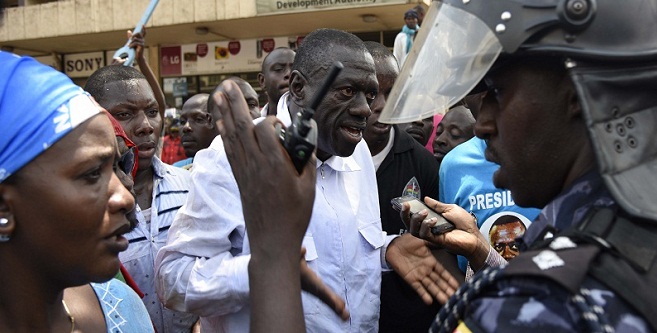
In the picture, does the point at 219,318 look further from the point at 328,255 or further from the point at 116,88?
the point at 116,88

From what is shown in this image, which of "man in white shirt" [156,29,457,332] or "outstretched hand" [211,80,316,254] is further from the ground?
"outstretched hand" [211,80,316,254]

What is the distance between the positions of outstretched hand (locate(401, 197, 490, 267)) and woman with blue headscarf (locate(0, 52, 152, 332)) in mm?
1164

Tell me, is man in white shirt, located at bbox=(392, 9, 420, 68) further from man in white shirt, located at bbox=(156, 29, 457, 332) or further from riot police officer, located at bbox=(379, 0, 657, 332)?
riot police officer, located at bbox=(379, 0, 657, 332)

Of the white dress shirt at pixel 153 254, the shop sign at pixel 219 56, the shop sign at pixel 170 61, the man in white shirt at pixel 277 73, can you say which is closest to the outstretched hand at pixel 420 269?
the white dress shirt at pixel 153 254

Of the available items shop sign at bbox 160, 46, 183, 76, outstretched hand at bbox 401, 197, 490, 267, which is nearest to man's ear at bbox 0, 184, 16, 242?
outstretched hand at bbox 401, 197, 490, 267

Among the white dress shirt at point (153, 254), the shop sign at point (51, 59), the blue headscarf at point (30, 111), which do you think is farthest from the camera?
the shop sign at point (51, 59)

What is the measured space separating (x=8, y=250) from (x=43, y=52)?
638 inches

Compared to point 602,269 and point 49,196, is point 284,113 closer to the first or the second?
point 49,196

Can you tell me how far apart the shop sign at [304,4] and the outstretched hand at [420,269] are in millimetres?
8813

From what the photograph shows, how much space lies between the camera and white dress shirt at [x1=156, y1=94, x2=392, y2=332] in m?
2.22

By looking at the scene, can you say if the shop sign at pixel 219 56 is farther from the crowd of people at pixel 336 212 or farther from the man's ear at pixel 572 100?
the man's ear at pixel 572 100

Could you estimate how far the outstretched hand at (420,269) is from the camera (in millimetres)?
2557

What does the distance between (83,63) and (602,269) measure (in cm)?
1621

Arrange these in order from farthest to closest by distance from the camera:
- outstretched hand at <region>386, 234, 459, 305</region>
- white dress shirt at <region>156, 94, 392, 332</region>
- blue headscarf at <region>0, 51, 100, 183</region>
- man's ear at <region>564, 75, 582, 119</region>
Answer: outstretched hand at <region>386, 234, 459, 305</region>, white dress shirt at <region>156, 94, 392, 332</region>, blue headscarf at <region>0, 51, 100, 183</region>, man's ear at <region>564, 75, 582, 119</region>
